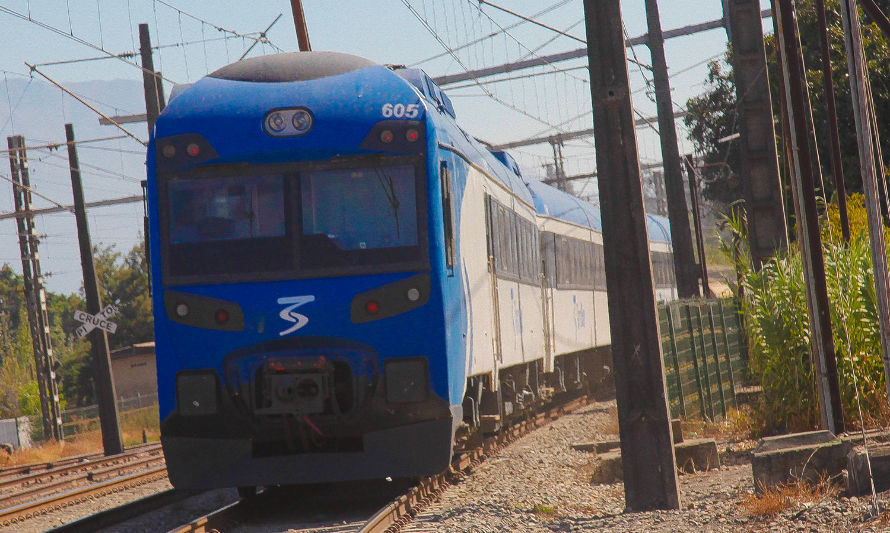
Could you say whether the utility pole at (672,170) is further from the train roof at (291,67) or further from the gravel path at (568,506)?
the train roof at (291,67)

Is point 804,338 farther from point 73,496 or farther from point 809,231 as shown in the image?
point 73,496

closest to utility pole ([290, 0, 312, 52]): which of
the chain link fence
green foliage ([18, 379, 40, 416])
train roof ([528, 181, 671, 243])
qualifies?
train roof ([528, 181, 671, 243])

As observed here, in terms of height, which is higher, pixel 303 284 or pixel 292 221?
pixel 292 221

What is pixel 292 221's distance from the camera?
9281 millimetres

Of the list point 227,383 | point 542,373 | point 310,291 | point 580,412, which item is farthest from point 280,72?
point 580,412

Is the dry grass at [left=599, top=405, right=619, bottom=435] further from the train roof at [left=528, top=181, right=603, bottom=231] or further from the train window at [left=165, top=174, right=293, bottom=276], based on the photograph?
the train window at [left=165, top=174, right=293, bottom=276]

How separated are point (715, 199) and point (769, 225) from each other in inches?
1183

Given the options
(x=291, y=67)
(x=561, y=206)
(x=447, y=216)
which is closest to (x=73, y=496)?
Answer: (x=291, y=67)

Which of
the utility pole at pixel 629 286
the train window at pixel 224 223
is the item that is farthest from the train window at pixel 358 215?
the utility pole at pixel 629 286

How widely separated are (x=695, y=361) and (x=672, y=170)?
22.1ft

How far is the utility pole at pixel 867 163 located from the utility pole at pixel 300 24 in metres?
11.0

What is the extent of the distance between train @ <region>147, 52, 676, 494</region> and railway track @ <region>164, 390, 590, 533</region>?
0.38 meters

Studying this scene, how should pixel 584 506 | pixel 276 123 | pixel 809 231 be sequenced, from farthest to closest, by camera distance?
pixel 809 231 → pixel 584 506 → pixel 276 123

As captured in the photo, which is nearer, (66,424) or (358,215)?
(358,215)
